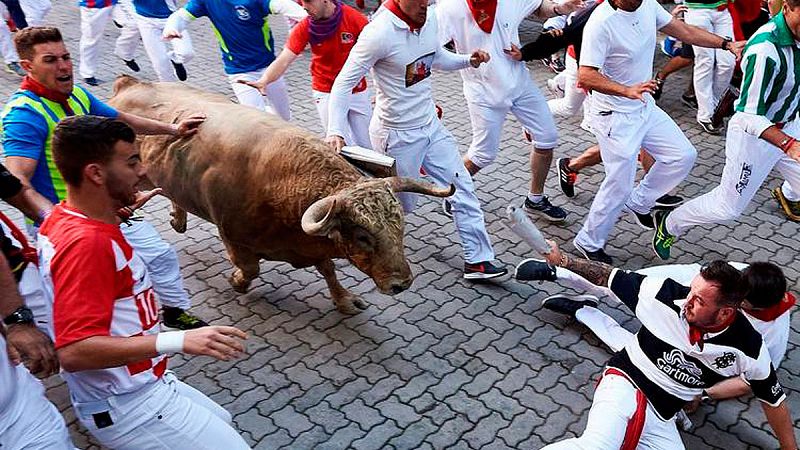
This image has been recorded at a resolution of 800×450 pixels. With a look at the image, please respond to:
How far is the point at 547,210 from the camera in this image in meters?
7.23

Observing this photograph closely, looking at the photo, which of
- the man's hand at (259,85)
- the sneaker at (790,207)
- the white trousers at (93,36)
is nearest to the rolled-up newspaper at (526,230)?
the man's hand at (259,85)

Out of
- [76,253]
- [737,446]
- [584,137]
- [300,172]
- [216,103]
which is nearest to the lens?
[76,253]

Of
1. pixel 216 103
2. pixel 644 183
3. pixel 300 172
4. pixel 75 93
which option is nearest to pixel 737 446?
pixel 644 183

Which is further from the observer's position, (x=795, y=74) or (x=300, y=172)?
(x=795, y=74)

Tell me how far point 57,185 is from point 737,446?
4612 millimetres

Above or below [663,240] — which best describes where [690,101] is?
below

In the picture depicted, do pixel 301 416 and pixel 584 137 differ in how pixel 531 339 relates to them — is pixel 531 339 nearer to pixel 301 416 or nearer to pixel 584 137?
pixel 301 416

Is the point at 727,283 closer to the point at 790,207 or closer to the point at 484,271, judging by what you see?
the point at 484,271

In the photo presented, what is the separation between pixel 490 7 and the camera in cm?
632

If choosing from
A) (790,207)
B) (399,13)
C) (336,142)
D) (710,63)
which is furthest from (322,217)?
(710,63)

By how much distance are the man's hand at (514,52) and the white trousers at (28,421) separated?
180 inches

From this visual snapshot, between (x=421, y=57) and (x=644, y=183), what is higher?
(x=421, y=57)

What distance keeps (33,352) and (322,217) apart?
1.83 m

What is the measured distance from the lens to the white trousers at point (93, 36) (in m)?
10.3
